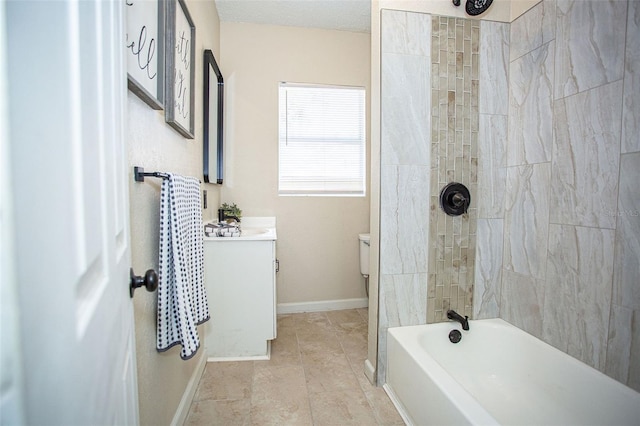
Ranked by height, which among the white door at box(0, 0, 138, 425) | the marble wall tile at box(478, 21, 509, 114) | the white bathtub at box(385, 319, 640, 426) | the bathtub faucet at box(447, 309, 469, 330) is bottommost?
the white bathtub at box(385, 319, 640, 426)

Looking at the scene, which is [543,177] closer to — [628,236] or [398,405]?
[628,236]

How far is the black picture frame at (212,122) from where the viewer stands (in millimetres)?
2041

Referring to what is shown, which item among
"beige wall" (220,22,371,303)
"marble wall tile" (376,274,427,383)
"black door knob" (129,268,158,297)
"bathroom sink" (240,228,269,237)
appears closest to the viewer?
"black door knob" (129,268,158,297)

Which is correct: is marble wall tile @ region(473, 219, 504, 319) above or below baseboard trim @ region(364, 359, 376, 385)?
above

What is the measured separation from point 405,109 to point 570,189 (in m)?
0.89

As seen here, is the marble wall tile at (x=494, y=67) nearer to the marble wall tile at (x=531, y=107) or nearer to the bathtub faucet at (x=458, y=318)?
the marble wall tile at (x=531, y=107)

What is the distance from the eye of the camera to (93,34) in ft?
1.33

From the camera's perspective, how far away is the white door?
0.27 metres

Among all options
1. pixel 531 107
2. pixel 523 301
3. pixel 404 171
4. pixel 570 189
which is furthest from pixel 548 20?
pixel 523 301

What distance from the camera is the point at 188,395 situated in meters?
1.56

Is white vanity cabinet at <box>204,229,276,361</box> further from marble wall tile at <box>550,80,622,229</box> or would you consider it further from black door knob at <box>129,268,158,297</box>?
marble wall tile at <box>550,80,622,229</box>

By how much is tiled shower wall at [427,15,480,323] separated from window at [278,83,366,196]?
4.24 ft

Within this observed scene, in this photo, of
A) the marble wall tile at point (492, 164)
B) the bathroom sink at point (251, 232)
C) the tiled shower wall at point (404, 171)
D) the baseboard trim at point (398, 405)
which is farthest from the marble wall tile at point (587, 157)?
the bathroom sink at point (251, 232)

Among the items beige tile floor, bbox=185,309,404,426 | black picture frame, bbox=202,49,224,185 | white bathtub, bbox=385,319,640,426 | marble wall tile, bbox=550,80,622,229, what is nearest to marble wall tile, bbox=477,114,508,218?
marble wall tile, bbox=550,80,622,229
